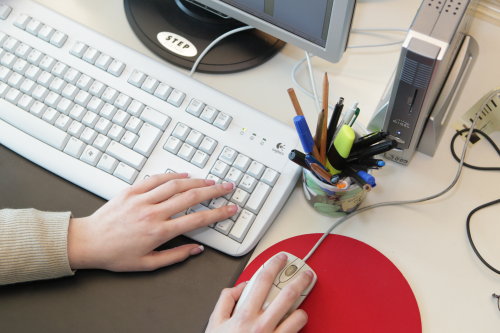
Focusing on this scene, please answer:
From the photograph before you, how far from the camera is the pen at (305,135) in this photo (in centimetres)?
55

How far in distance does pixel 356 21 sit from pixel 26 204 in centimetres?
54

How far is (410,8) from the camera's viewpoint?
2.68 ft

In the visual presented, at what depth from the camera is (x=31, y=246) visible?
61 cm

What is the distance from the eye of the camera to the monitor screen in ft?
1.99

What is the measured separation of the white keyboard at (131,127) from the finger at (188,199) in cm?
2

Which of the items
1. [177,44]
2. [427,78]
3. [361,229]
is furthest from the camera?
[177,44]

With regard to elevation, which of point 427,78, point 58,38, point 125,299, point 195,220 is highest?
point 427,78

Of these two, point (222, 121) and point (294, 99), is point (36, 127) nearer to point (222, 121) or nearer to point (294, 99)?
point (222, 121)

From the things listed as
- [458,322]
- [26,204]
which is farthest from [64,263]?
[458,322]

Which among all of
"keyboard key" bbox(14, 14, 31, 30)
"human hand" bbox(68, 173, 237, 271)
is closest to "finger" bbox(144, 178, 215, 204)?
"human hand" bbox(68, 173, 237, 271)

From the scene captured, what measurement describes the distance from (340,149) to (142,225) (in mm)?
246

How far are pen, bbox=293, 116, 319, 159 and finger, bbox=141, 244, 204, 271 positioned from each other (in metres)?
0.18

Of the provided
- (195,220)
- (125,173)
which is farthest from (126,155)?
(195,220)

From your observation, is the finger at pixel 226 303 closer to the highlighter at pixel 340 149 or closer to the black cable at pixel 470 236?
the highlighter at pixel 340 149
